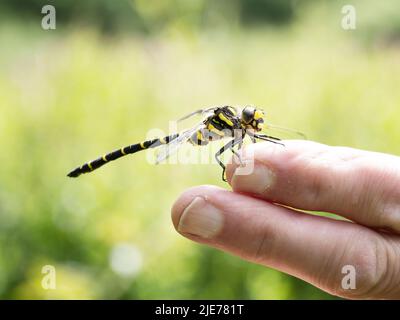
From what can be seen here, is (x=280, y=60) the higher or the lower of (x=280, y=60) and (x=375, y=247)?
the higher

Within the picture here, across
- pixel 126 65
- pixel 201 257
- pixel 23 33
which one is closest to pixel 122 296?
pixel 201 257

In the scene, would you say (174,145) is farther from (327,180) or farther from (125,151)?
(327,180)

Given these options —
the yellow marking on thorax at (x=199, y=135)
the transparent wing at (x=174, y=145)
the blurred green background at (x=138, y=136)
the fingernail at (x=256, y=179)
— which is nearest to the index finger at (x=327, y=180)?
the fingernail at (x=256, y=179)

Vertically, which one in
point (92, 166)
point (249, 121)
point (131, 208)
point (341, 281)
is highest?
point (249, 121)

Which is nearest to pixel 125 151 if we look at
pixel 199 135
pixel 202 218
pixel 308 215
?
pixel 199 135

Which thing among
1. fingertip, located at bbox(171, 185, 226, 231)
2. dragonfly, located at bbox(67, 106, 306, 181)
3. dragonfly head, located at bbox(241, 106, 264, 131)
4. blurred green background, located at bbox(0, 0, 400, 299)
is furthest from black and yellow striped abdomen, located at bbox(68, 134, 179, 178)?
blurred green background, located at bbox(0, 0, 400, 299)

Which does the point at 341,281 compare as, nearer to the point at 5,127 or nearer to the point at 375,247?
the point at 375,247
